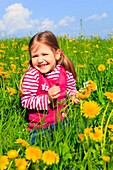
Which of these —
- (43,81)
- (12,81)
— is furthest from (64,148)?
(12,81)

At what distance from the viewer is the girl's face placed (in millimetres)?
2838

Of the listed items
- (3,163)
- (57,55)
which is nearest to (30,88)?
(57,55)

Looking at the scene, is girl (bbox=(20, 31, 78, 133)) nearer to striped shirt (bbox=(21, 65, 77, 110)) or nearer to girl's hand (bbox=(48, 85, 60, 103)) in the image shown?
striped shirt (bbox=(21, 65, 77, 110))

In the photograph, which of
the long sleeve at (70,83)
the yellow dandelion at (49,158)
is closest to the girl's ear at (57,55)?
the long sleeve at (70,83)

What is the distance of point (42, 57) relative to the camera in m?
2.83

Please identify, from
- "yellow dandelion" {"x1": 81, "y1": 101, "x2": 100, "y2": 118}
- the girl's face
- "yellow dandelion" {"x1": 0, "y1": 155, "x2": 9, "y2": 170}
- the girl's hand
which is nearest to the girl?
the girl's face

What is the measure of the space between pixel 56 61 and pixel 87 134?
1.40 meters

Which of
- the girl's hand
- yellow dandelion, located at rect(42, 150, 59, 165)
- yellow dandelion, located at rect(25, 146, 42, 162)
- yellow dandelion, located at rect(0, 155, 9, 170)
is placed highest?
the girl's hand

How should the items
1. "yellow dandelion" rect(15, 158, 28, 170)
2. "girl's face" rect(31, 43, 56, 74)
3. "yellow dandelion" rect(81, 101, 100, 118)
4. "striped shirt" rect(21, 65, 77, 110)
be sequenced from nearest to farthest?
1. "yellow dandelion" rect(15, 158, 28, 170)
2. "yellow dandelion" rect(81, 101, 100, 118)
3. "striped shirt" rect(21, 65, 77, 110)
4. "girl's face" rect(31, 43, 56, 74)

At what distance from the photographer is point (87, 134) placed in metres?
1.70

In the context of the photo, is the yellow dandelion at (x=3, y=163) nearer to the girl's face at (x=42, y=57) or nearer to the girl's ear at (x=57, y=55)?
the girl's face at (x=42, y=57)

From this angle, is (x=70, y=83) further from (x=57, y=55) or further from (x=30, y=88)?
(x=30, y=88)

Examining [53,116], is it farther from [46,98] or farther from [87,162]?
[87,162]

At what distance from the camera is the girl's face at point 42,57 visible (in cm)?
284
